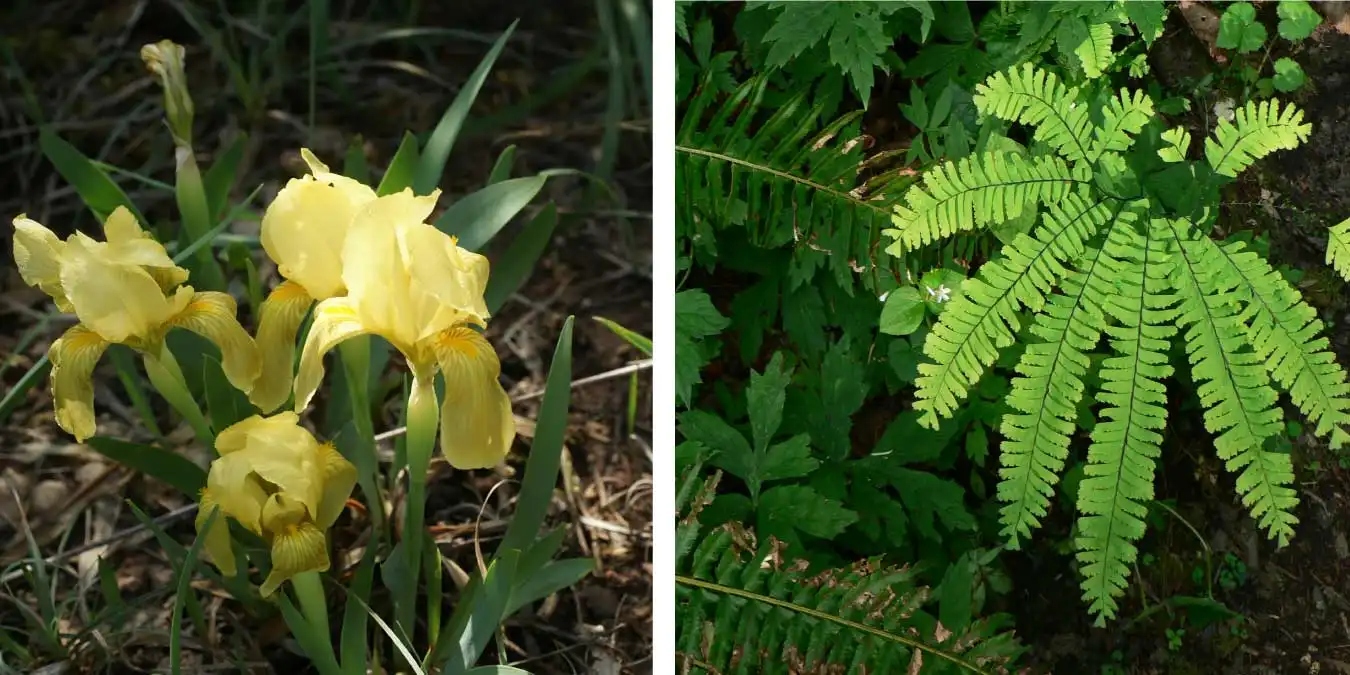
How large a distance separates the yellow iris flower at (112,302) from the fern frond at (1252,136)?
88cm

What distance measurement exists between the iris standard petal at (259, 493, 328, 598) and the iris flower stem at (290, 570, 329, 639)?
0.05 metres

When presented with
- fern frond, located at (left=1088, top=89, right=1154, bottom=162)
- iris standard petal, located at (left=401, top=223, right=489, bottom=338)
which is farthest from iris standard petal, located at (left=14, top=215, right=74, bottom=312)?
fern frond, located at (left=1088, top=89, right=1154, bottom=162)

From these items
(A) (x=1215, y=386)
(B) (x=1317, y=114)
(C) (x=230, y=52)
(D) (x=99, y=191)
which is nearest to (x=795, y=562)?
(A) (x=1215, y=386)

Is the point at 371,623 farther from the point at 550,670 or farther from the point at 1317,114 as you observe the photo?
the point at 1317,114

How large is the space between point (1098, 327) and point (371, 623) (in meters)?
0.78

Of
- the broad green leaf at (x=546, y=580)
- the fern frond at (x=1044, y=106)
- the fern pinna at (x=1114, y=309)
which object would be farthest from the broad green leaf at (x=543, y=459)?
the fern frond at (x=1044, y=106)

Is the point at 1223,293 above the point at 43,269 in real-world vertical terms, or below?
above

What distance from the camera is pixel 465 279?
83 cm

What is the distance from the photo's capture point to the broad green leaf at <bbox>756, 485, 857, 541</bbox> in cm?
107

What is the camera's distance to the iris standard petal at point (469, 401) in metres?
0.86

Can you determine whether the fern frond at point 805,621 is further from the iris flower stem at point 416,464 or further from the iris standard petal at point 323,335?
the iris standard petal at point 323,335

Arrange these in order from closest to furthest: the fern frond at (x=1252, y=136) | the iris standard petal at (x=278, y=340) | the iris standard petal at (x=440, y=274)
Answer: the iris standard petal at (x=440, y=274), the iris standard petal at (x=278, y=340), the fern frond at (x=1252, y=136)

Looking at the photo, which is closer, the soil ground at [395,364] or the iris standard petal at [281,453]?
the iris standard petal at [281,453]

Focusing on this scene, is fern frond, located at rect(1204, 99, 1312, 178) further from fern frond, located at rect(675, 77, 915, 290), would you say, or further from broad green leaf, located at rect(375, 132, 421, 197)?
broad green leaf, located at rect(375, 132, 421, 197)
